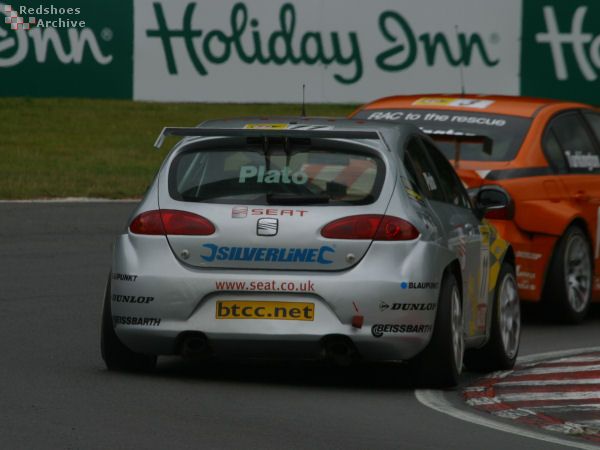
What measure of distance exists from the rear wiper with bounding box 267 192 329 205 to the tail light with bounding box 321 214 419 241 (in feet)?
0.53

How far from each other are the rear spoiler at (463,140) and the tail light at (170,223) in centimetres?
351

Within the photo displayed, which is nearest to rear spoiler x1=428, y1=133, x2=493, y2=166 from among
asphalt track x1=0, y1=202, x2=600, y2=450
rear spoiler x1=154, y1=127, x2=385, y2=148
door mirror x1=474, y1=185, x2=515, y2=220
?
asphalt track x1=0, y1=202, x2=600, y2=450

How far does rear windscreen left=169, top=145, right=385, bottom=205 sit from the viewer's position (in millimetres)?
7715

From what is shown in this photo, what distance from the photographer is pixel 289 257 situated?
7543mm

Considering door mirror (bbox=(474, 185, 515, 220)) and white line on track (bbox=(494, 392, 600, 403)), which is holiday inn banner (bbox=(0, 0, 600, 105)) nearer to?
door mirror (bbox=(474, 185, 515, 220))

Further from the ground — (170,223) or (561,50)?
(561,50)

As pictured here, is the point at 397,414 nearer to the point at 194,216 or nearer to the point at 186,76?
the point at 194,216

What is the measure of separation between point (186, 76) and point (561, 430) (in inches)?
769

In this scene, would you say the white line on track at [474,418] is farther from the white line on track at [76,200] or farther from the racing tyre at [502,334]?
the white line on track at [76,200]

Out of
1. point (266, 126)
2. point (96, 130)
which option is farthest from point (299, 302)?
point (96, 130)

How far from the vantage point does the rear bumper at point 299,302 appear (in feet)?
24.5

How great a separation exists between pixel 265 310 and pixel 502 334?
189 cm

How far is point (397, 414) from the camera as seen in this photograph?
23.3ft

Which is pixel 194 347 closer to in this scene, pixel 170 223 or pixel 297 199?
pixel 170 223
